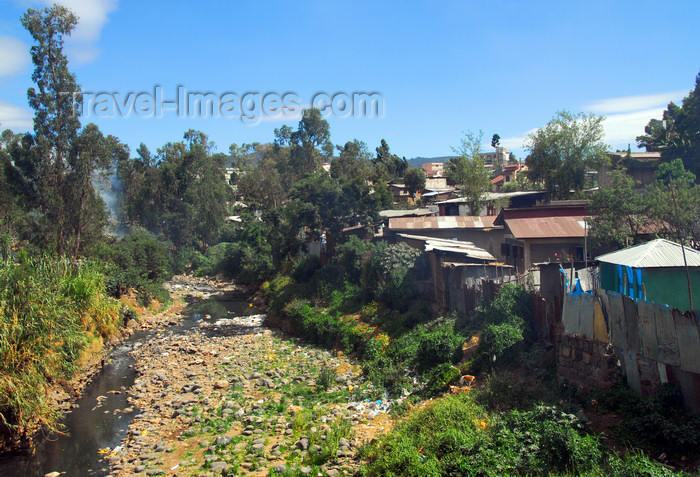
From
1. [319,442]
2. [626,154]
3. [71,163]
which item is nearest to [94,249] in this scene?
[71,163]

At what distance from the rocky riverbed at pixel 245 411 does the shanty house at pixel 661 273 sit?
5607mm

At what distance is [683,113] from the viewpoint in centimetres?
3028

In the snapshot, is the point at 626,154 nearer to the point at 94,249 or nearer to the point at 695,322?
the point at 695,322

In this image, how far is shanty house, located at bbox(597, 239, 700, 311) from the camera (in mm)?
8477

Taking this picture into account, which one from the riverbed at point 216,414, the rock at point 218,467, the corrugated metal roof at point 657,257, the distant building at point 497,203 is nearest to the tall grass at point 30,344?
the riverbed at point 216,414

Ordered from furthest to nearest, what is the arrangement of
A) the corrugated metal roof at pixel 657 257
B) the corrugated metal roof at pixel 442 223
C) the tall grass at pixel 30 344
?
1. the corrugated metal roof at pixel 442 223
2. the tall grass at pixel 30 344
3. the corrugated metal roof at pixel 657 257

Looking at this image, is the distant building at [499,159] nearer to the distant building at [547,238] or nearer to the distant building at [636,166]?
the distant building at [636,166]

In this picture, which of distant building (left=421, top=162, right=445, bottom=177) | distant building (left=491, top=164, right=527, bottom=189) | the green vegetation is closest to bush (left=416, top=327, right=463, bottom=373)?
the green vegetation

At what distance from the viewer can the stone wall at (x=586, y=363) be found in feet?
27.0

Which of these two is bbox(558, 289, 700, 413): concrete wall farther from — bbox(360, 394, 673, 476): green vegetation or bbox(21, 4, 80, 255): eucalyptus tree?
bbox(21, 4, 80, 255): eucalyptus tree

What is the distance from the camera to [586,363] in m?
8.67

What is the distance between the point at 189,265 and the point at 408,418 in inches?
1447

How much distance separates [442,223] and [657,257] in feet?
46.7

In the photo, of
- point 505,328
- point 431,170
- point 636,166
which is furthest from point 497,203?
point 431,170
